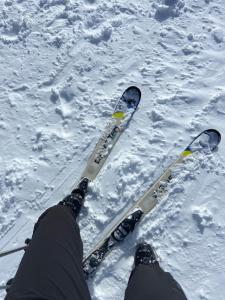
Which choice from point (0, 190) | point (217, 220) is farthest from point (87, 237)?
point (217, 220)

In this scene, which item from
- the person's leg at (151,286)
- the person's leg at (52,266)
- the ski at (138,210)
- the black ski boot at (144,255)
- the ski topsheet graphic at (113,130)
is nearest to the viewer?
the person's leg at (52,266)

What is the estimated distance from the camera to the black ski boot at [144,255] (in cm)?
338

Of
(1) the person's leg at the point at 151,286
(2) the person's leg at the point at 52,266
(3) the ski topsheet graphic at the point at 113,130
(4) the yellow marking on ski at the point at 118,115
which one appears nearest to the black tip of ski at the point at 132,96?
(3) the ski topsheet graphic at the point at 113,130

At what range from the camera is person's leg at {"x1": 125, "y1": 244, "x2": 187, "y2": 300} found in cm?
277

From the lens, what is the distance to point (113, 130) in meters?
3.92

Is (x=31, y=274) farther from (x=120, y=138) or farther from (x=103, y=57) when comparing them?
(x=103, y=57)

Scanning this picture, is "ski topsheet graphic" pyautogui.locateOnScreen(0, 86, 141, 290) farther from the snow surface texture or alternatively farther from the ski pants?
the ski pants

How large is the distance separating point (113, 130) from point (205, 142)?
0.97m

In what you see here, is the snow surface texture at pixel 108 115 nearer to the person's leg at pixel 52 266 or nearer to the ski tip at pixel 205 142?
the ski tip at pixel 205 142

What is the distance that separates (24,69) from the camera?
14.0ft

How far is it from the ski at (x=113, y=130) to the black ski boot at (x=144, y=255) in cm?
84

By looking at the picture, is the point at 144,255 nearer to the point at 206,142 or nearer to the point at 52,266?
the point at 52,266

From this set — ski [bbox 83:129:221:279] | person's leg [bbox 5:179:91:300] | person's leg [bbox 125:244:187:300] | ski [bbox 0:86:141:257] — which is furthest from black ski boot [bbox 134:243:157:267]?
ski [bbox 0:86:141:257]

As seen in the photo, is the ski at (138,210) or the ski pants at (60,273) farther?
the ski at (138,210)
